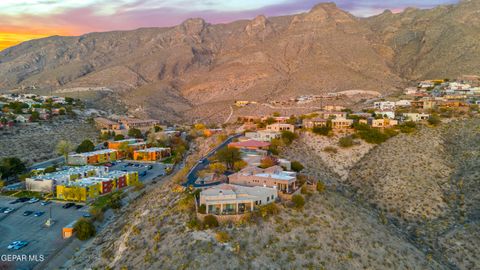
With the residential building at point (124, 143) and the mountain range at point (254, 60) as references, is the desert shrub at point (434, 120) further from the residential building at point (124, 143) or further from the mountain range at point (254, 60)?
the mountain range at point (254, 60)

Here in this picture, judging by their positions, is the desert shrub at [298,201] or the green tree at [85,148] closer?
the desert shrub at [298,201]

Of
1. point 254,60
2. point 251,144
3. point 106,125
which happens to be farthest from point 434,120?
point 254,60

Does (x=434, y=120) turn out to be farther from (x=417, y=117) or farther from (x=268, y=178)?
(x=268, y=178)

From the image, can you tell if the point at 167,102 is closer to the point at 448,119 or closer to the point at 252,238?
the point at 448,119

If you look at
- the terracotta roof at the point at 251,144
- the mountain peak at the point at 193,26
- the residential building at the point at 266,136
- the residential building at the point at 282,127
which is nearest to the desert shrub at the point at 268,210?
the terracotta roof at the point at 251,144

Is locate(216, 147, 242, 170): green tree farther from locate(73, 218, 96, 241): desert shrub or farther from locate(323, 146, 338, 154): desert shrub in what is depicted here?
locate(73, 218, 96, 241): desert shrub

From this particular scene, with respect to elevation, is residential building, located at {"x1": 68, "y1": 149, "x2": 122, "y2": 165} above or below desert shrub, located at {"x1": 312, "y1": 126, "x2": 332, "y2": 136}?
below

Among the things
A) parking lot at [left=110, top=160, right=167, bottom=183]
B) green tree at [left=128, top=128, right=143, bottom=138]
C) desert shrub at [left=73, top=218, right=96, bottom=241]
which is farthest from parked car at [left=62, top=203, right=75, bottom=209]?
green tree at [left=128, top=128, right=143, bottom=138]
